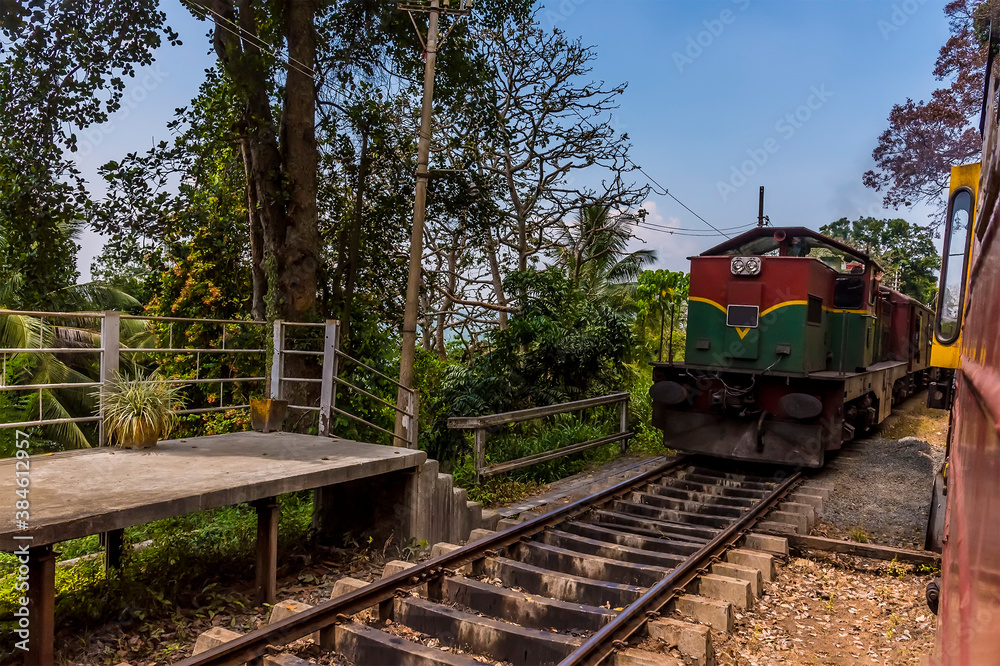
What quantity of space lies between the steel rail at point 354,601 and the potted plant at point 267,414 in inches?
127

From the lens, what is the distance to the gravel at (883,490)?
6.95 metres

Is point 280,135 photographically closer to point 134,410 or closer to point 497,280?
point 134,410

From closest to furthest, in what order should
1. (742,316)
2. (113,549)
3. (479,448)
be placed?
(113,549), (479,448), (742,316)

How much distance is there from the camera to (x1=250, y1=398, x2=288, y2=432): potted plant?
7.80 metres

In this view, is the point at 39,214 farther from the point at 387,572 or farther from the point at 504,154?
the point at 504,154

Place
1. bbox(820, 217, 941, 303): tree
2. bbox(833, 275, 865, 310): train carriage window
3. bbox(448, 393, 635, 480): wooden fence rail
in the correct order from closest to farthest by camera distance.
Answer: bbox(448, 393, 635, 480): wooden fence rail → bbox(833, 275, 865, 310): train carriage window → bbox(820, 217, 941, 303): tree

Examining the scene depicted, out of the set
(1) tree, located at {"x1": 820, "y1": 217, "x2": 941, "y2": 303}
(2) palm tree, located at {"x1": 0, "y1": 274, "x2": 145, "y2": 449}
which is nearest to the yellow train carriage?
(2) palm tree, located at {"x1": 0, "y1": 274, "x2": 145, "y2": 449}

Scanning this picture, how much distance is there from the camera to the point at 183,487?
195 inches

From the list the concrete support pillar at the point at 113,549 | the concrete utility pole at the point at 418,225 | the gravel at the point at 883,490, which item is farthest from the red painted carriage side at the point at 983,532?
the concrete utility pole at the point at 418,225

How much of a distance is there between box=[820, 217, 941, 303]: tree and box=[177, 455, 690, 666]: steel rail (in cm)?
2568

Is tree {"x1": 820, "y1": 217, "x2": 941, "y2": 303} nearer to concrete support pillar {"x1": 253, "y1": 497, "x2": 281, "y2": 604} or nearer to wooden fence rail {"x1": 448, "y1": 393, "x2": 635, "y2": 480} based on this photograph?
wooden fence rail {"x1": 448, "y1": 393, "x2": 635, "y2": 480}

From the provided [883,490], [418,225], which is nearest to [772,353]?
[883,490]

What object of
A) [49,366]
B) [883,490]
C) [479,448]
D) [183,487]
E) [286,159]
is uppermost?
[286,159]

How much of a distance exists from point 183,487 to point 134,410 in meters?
1.77
